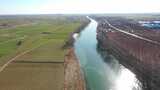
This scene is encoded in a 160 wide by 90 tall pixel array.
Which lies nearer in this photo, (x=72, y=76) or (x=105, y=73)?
(x=72, y=76)

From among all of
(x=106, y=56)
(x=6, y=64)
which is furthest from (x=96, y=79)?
(x=106, y=56)

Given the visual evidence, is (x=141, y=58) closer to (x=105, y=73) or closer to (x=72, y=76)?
(x=105, y=73)

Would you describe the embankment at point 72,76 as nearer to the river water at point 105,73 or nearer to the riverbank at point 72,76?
the riverbank at point 72,76

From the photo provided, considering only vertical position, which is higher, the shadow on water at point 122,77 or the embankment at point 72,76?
the embankment at point 72,76

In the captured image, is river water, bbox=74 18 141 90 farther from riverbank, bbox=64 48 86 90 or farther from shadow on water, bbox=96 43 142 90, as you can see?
riverbank, bbox=64 48 86 90

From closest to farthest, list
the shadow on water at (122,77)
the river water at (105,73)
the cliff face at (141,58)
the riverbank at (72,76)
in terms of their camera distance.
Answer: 1. the riverbank at (72,76)
2. the shadow on water at (122,77)
3. the river water at (105,73)
4. the cliff face at (141,58)

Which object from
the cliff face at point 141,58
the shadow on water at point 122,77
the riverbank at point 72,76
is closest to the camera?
the riverbank at point 72,76

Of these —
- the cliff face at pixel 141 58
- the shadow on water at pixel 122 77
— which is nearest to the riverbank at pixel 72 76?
the shadow on water at pixel 122 77

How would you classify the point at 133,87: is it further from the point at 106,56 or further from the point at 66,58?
the point at 106,56

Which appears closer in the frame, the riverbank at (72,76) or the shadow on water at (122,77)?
the riverbank at (72,76)

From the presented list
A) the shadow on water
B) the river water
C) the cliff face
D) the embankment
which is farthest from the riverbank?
the cliff face

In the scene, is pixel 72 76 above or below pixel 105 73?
above

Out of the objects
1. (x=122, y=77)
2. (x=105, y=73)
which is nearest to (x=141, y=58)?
(x=122, y=77)
